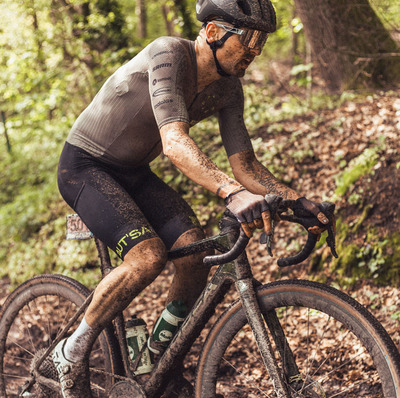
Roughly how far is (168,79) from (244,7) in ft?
1.77

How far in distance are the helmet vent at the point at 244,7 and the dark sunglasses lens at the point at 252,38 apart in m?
0.10

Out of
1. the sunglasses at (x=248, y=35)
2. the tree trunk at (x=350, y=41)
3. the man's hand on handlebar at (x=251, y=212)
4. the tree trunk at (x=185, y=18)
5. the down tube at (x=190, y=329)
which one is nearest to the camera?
the man's hand on handlebar at (x=251, y=212)

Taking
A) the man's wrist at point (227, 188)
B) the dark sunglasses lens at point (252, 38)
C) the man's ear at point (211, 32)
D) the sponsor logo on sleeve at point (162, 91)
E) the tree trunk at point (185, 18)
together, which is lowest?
the man's wrist at point (227, 188)

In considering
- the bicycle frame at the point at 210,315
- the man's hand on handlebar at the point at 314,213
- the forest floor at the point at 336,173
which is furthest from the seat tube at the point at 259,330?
the forest floor at the point at 336,173

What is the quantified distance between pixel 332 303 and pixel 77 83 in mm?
7723

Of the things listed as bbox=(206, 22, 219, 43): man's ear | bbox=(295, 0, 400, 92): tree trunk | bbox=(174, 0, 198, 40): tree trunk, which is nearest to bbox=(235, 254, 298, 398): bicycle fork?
bbox=(206, 22, 219, 43): man's ear

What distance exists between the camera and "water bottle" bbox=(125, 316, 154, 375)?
2.96 meters

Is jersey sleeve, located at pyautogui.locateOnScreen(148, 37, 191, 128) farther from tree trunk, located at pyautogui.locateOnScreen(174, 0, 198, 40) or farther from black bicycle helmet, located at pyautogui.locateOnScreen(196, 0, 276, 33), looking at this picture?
tree trunk, located at pyautogui.locateOnScreen(174, 0, 198, 40)

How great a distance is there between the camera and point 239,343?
296cm

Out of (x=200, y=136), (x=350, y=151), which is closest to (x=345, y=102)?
(x=350, y=151)

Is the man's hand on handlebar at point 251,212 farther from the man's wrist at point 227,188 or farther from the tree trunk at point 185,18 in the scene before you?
the tree trunk at point 185,18

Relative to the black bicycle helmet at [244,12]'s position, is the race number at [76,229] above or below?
below

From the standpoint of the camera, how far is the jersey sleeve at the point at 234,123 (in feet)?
9.85

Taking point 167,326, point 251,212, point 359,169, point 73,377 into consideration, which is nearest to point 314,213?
point 251,212
